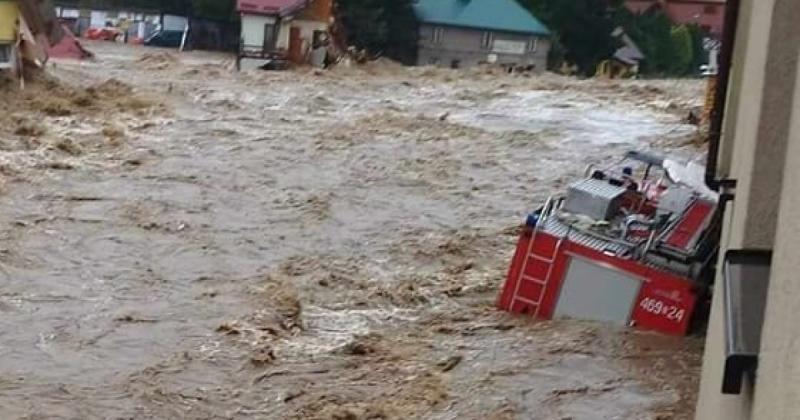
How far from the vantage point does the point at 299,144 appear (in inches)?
686

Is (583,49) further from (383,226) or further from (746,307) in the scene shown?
(746,307)

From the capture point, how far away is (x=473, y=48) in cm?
4184

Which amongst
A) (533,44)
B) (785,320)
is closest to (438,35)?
(533,44)

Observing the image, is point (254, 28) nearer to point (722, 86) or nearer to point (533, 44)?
point (533, 44)

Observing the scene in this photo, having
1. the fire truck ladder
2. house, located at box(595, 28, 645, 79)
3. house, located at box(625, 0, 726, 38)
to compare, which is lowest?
the fire truck ladder

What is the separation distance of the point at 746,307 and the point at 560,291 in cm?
487

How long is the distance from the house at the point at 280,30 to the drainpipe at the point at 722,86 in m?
23.9

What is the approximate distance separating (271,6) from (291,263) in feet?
73.5

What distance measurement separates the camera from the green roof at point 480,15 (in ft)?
133

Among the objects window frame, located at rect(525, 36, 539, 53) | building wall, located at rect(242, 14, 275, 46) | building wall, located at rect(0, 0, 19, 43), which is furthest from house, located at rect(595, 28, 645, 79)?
building wall, located at rect(0, 0, 19, 43)

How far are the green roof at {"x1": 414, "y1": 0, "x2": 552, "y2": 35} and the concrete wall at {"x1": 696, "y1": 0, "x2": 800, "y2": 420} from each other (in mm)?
36539

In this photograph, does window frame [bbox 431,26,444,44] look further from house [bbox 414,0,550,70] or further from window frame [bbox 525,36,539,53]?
window frame [bbox 525,36,539,53]

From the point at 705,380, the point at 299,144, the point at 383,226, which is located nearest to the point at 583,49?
the point at 299,144

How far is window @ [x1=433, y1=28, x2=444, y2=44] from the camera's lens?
4031 cm
